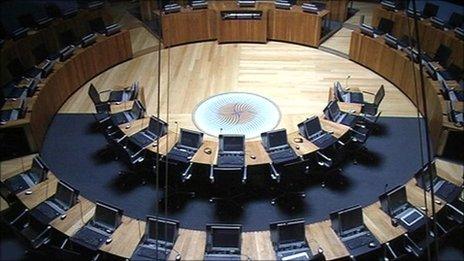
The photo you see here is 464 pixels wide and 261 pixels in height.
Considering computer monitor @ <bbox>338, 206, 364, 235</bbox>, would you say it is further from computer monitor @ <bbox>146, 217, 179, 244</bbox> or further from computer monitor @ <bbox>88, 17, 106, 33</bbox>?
computer monitor @ <bbox>88, 17, 106, 33</bbox>

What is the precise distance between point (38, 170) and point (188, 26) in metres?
6.56

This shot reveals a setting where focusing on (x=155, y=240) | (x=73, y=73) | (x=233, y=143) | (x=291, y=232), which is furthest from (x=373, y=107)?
(x=73, y=73)

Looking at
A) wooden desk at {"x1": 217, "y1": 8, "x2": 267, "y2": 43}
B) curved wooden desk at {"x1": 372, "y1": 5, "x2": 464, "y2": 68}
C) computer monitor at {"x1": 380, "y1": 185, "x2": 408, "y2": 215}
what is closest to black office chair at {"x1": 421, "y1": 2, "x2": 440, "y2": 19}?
curved wooden desk at {"x1": 372, "y1": 5, "x2": 464, "y2": 68}

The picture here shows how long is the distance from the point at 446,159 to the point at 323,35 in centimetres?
551

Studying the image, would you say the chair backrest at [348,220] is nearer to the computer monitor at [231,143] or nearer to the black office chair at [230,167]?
the black office chair at [230,167]

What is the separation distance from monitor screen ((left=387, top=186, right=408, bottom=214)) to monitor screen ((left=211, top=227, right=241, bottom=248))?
222 cm

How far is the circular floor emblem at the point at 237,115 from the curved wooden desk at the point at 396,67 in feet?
9.45

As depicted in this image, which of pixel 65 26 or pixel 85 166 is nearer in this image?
pixel 85 166

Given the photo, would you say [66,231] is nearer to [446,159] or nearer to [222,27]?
[446,159]

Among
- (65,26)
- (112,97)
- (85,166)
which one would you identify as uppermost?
(65,26)

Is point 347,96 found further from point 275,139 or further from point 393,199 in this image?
point 393,199

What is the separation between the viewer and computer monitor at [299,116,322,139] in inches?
335

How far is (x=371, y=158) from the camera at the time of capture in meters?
9.13

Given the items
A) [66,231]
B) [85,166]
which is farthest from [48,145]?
[66,231]
